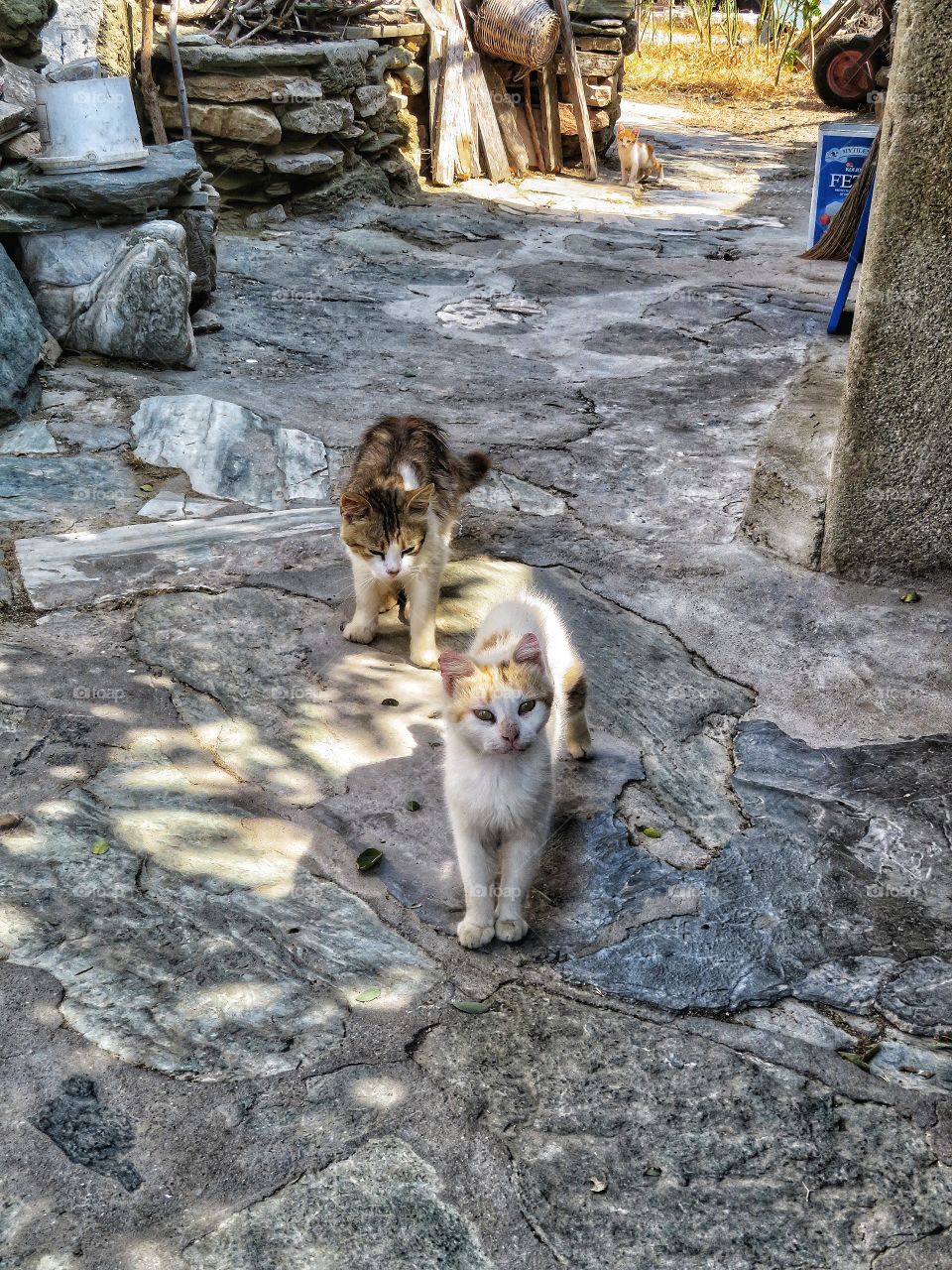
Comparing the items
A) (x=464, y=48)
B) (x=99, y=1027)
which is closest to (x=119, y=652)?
(x=99, y=1027)

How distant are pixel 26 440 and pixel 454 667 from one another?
3313 mm

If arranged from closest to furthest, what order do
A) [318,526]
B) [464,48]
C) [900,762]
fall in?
[900,762] < [318,526] < [464,48]

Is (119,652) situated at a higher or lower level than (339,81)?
lower

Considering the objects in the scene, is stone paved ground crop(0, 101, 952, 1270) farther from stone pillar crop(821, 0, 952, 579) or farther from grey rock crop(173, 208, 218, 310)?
grey rock crop(173, 208, 218, 310)

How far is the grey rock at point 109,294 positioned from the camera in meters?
6.30

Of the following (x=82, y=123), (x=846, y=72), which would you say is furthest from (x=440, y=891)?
(x=846, y=72)

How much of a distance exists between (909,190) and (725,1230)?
11.5 ft

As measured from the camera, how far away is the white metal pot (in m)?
6.41

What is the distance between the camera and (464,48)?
11109mm

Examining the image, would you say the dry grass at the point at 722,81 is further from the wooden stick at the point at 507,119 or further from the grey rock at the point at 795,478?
the grey rock at the point at 795,478

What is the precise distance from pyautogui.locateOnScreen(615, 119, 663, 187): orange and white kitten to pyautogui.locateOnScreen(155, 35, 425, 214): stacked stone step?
2.44 metres

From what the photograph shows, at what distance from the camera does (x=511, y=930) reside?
2.98 metres

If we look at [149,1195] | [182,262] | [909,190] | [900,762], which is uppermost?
[909,190]

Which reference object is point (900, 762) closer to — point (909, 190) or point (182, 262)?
→ point (909, 190)
